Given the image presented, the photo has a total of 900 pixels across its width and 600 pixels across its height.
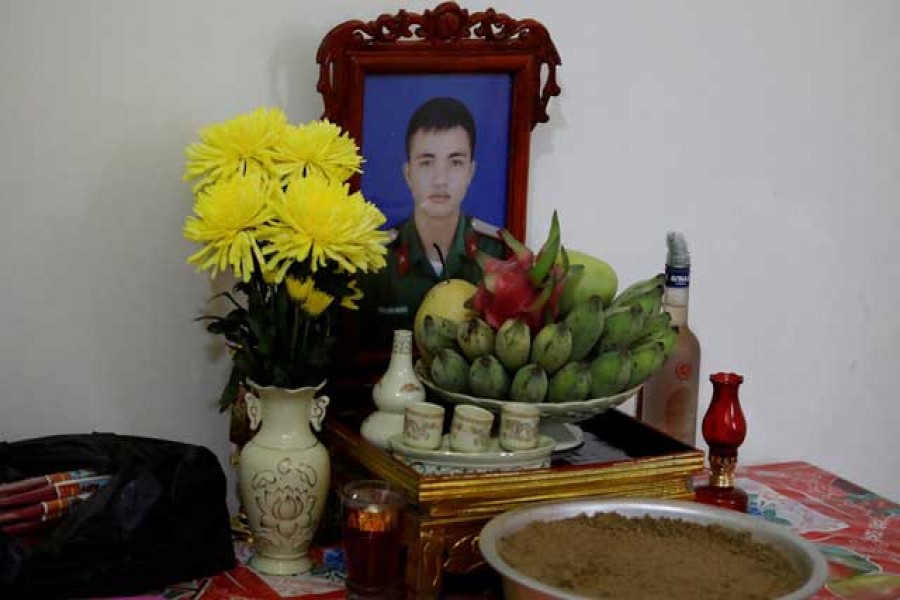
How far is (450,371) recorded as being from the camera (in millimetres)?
1321

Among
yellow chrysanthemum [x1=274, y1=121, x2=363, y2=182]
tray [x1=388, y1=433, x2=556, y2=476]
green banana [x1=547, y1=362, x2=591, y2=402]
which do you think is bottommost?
tray [x1=388, y1=433, x2=556, y2=476]

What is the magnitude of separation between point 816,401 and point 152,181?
1.01 meters

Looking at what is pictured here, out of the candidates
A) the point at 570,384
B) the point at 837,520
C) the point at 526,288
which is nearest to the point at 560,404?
the point at 570,384

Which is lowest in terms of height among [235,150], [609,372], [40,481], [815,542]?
[815,542]

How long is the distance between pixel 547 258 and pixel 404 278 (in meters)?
0.22

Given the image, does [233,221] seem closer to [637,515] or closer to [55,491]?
[55,491]

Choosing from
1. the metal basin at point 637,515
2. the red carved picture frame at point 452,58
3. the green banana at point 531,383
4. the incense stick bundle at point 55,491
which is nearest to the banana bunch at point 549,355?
the green banana at point 531,383

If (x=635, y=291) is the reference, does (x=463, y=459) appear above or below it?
below

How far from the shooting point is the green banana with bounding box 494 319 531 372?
4.27 feet

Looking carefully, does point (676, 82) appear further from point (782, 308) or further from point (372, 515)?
point (372, 515)

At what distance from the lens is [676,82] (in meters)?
1.71

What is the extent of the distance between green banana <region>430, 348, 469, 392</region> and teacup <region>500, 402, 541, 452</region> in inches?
3.1

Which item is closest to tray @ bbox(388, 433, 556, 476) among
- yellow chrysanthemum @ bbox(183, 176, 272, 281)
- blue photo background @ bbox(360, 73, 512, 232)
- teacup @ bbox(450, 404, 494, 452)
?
teacup @ bbox(450, 404, 494, 452)

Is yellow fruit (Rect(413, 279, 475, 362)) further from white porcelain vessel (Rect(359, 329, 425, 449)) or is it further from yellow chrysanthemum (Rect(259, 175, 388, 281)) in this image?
yellow chrysanthemum (Rect(259, 175, 388, 281))
